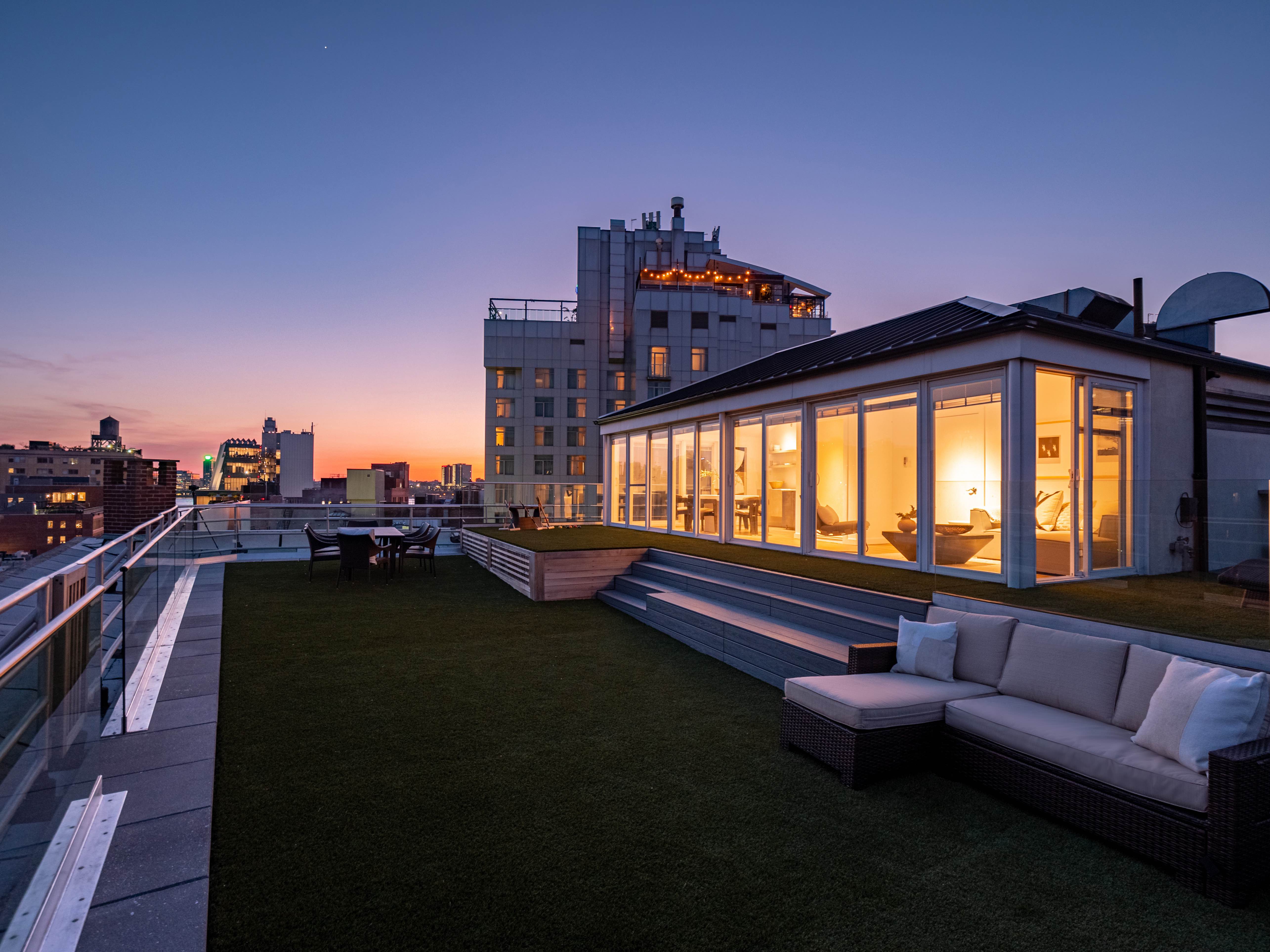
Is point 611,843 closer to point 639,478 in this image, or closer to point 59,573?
point 59,573

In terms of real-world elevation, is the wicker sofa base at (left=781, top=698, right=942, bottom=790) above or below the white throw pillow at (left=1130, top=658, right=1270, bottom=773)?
below

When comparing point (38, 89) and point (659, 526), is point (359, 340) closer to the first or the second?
point (38, 89)

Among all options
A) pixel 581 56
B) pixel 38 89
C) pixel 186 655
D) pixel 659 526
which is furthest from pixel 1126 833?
pixel 38 89

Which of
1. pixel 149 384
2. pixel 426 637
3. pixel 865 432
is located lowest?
pixel 426 637

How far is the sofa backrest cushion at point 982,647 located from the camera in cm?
357

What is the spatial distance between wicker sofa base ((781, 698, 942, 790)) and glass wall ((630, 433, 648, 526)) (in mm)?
9827

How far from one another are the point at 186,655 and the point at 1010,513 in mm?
7657

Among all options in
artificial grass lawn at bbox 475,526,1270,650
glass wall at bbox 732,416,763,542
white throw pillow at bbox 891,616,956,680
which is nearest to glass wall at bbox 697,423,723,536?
glass wall at bbox 732,416,763,542

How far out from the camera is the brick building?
10.4 meters

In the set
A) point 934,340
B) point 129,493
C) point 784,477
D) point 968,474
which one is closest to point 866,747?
point 968,474

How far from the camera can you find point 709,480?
11055 mm

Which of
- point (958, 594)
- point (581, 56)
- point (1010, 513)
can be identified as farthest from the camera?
point (581, 56)

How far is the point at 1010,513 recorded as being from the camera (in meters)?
5.32

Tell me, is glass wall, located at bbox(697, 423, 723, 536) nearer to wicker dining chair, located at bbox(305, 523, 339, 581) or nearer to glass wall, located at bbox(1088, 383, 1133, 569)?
glass wall, located at bbox(1088, 383, 1133, 569)
